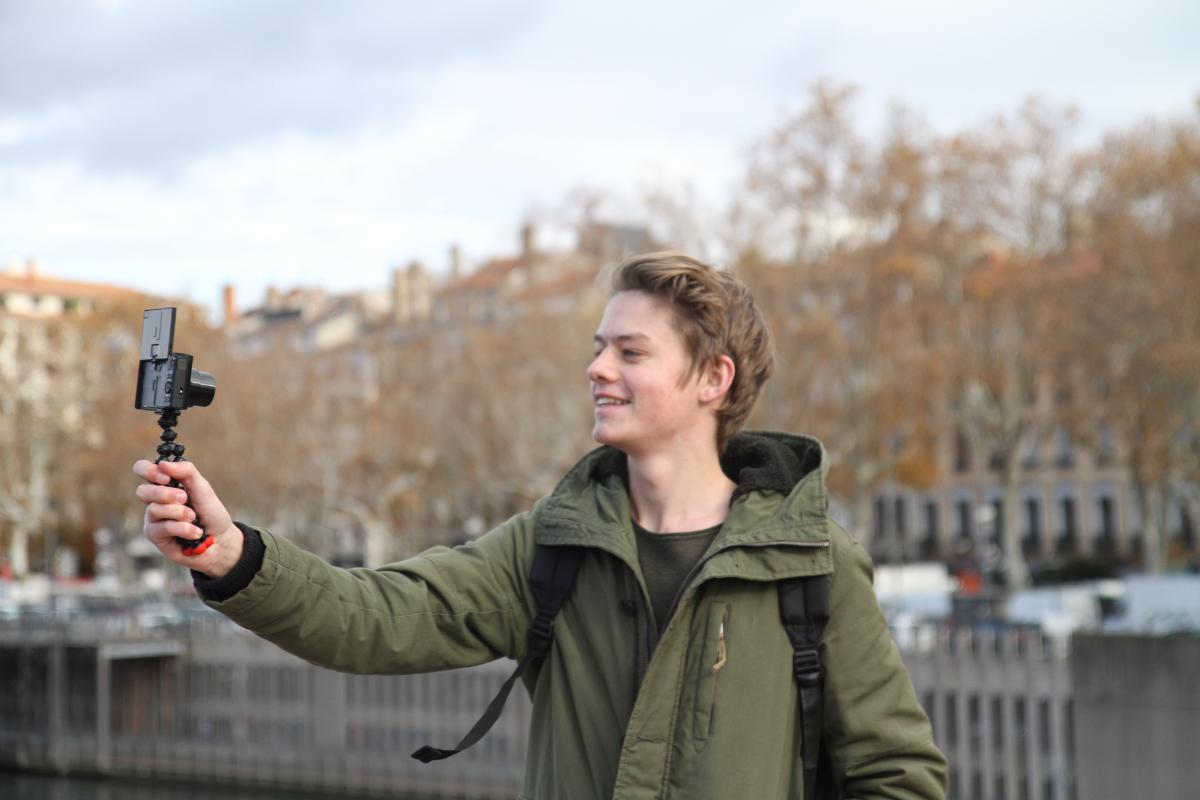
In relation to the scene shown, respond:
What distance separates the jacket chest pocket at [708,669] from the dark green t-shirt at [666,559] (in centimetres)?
11

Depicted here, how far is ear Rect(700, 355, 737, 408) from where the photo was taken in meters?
2.90

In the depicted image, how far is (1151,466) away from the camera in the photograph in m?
38.1

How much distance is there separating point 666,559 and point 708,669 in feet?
0.78

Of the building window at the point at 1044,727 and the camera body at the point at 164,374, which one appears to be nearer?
the camera body at the point at 164,374

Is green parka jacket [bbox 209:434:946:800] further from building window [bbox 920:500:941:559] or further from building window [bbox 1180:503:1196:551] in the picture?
building window [bbox 920:500:941:559]

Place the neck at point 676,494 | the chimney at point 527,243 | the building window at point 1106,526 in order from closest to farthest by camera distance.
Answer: the neck at point 676,494 → the chimney at point 527,243 → the building window at point 1106,526

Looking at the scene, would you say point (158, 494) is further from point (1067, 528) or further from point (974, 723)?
point (1067, 528)

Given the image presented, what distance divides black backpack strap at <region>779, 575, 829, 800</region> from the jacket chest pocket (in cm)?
11

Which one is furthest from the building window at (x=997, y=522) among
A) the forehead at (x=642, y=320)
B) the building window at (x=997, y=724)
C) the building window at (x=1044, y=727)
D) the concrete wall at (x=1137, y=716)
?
the forehead at (x=642, y=320)

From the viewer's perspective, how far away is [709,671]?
2.65 metres

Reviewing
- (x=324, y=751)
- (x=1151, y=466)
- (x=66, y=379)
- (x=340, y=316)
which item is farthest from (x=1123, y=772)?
(x=340, y=316)

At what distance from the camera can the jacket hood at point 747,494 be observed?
106 inches

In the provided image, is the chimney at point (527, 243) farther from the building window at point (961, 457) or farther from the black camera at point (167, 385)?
the black camera at point (167, 385)

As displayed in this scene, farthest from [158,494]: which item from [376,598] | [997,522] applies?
[997,522]
